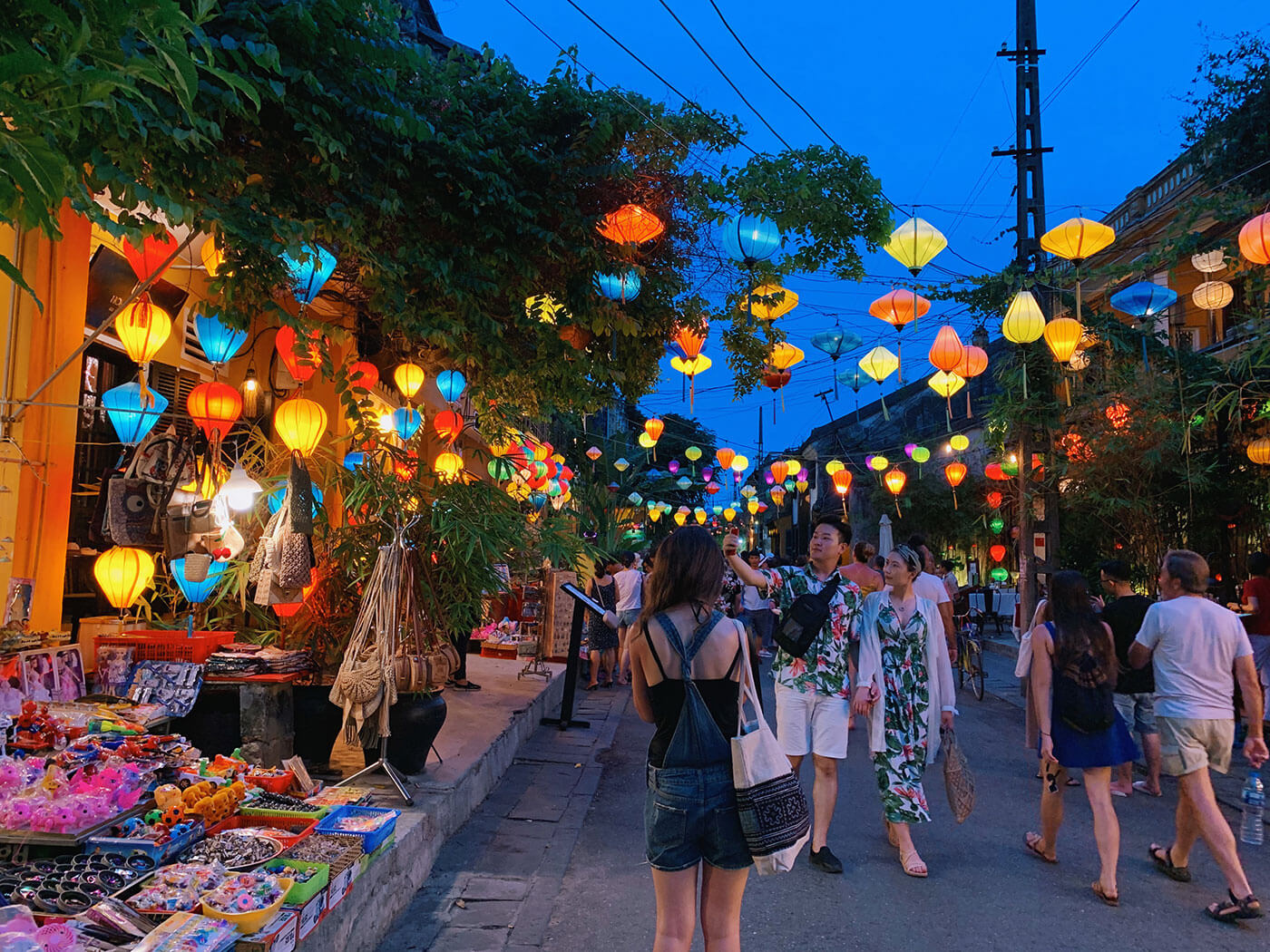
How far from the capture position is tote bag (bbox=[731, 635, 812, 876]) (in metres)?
2.93

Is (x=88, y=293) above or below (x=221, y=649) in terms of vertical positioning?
above

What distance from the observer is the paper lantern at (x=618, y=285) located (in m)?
6.84

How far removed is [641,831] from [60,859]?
357 cm

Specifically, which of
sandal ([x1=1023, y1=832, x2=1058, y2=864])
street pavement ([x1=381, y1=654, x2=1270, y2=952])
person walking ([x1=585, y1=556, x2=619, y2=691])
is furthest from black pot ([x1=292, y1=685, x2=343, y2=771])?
person walking ([x1=585, y1=556, x2=619, y2=691])

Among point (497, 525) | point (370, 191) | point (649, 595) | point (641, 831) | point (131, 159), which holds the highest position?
point (370, 191)

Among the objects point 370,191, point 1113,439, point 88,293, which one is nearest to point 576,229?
point 370,191

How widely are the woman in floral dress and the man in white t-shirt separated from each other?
116cm

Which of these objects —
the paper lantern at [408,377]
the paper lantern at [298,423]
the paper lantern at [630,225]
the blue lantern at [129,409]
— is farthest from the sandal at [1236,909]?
the paper lantern at [408,377]

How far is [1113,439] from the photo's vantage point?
1293 cm

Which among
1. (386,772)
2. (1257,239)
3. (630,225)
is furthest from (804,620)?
(1257,239)

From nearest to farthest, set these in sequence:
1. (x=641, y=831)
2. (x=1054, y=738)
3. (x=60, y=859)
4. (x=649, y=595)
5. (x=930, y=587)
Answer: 1. (x=649, y=595)
2. (x=60, y=859)
3. (x=1054, y=738)
4. (x=641, y=831)
5. (x=930, y=587)

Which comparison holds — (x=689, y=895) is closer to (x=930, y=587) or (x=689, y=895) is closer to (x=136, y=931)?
(x=136, y=931)

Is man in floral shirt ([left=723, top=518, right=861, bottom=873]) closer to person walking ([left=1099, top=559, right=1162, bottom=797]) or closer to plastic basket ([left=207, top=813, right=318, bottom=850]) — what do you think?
person walking ([left=1099, top=559, right=1162, bottom=797])

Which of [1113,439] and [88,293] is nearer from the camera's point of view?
[88,293]
